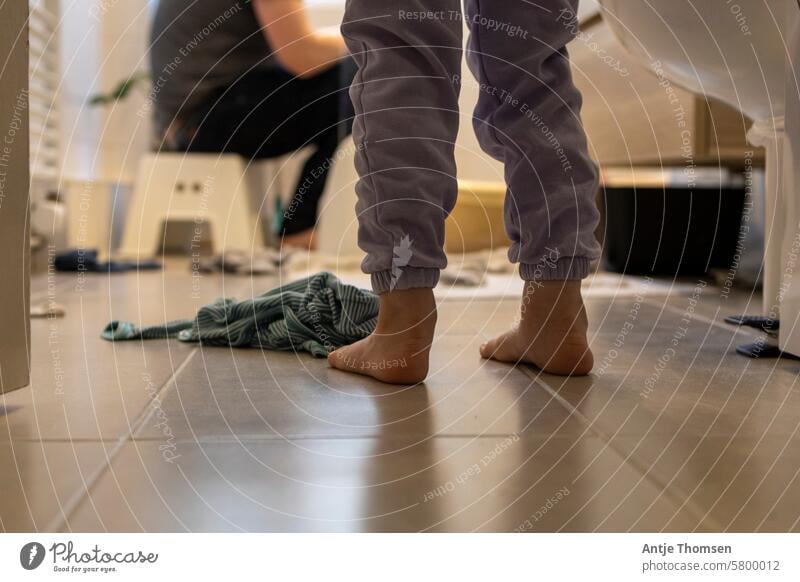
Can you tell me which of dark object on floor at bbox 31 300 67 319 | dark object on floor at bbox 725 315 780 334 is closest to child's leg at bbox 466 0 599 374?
dark object on floor at bbox 725 315 780 334

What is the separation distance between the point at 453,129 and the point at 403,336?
0.61ft

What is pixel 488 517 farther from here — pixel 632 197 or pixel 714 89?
pixel 632 197

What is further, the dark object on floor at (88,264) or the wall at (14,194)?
the dark object on floor at (88,264)

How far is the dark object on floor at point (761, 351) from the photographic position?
918 mm

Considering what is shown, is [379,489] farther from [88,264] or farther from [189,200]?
[189,200]

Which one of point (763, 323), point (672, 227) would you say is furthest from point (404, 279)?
point (672, 227)

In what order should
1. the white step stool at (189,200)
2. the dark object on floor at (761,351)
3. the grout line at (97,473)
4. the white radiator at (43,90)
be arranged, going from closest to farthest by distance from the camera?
1. the grout line at (97,473)
2. the dark object on floor at (761,351)
3. the white radiator at (43,90)
4. the white step stool at (189,200)

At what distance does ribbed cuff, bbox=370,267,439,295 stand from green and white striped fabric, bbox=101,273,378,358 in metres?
0.18

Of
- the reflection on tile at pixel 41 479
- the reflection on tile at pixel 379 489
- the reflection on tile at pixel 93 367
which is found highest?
the reflection on tile at pixel 379 489

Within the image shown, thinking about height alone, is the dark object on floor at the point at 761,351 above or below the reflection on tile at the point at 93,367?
above

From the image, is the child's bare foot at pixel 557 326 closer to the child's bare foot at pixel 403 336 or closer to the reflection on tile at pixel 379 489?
the child's bare foot at pixel 403 336

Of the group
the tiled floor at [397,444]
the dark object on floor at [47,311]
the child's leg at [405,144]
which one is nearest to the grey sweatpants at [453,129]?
the child's leg at [405,144]

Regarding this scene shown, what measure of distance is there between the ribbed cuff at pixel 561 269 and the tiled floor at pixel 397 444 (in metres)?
0.09
